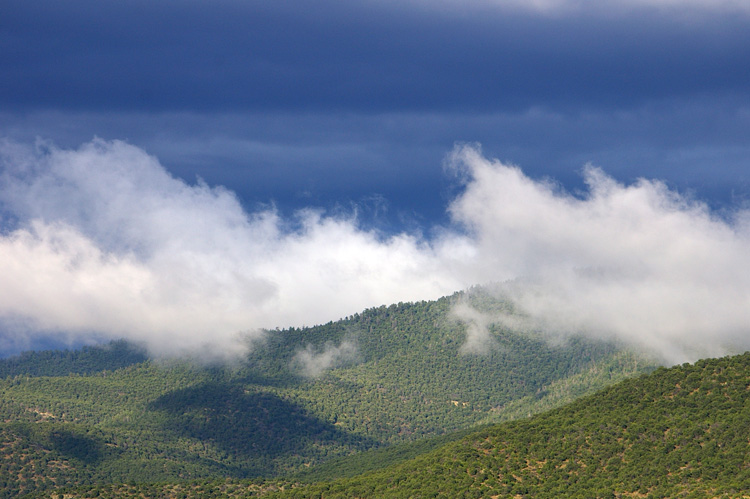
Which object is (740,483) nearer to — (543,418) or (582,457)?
(582,457)

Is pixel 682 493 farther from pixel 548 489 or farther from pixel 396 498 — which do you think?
pixel 396 498

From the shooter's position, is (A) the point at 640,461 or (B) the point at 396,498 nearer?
(A) the point at 640,461

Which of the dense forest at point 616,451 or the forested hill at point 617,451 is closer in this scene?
the dense forest at point 616,451

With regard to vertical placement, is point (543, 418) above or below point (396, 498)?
above

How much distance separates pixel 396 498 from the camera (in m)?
158

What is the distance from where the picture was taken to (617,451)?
498 ft

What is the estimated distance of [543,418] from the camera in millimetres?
174250

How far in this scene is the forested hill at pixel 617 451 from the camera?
459 feet

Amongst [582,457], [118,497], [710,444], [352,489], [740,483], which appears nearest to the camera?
[740,483]

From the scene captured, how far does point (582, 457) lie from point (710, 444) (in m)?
18.4

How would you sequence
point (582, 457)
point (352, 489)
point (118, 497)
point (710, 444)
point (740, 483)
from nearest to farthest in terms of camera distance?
point (740, 483) → point (710, 444) → point (582, 457) → point (352, 489) → point (118, 497)

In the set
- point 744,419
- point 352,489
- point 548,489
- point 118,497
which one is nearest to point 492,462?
point 548,489

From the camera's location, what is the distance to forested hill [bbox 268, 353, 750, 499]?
139875mm

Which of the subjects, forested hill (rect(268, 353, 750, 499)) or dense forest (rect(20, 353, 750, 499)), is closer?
dense forest (rect(20, 353, 750, 499))
